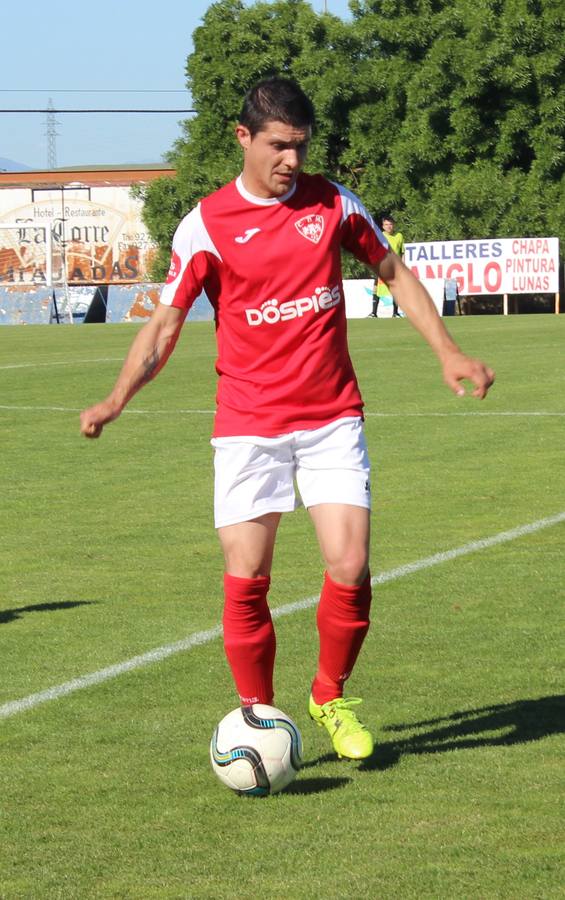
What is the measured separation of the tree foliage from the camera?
163 feet

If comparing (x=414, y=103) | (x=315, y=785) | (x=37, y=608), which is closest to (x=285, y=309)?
(x=315, y=785)

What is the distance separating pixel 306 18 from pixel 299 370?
5321 cm

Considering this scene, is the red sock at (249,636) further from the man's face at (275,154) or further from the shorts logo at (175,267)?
the man's face at (275,154)

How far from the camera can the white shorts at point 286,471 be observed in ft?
17.0

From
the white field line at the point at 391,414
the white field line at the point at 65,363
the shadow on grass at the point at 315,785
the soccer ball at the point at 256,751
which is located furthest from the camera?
the white field line at the point at 65,363

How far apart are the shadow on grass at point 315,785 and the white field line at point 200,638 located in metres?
1.27

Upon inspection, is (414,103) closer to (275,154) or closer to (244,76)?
(244,76)

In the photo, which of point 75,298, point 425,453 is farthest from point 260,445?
point 75,298

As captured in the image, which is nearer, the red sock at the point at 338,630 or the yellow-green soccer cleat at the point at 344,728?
the yellow-green soccer cleat at the point at 344,728

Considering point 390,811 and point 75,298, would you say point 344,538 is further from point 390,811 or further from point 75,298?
point 75,298

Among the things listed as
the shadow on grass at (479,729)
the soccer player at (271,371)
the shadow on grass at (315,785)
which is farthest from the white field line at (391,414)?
the shadow on grass at (315,785)

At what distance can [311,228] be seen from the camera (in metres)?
5.17

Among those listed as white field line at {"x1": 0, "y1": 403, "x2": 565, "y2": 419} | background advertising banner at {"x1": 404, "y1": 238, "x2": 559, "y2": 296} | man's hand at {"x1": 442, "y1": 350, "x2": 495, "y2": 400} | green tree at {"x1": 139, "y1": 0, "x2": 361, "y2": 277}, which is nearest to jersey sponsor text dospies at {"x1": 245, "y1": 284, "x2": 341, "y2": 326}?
man's hand at {"x1": 442, "y1": 350, "x2": 495, "y2": 400}

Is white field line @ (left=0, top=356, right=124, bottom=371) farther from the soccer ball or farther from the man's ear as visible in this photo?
the soccer ball
